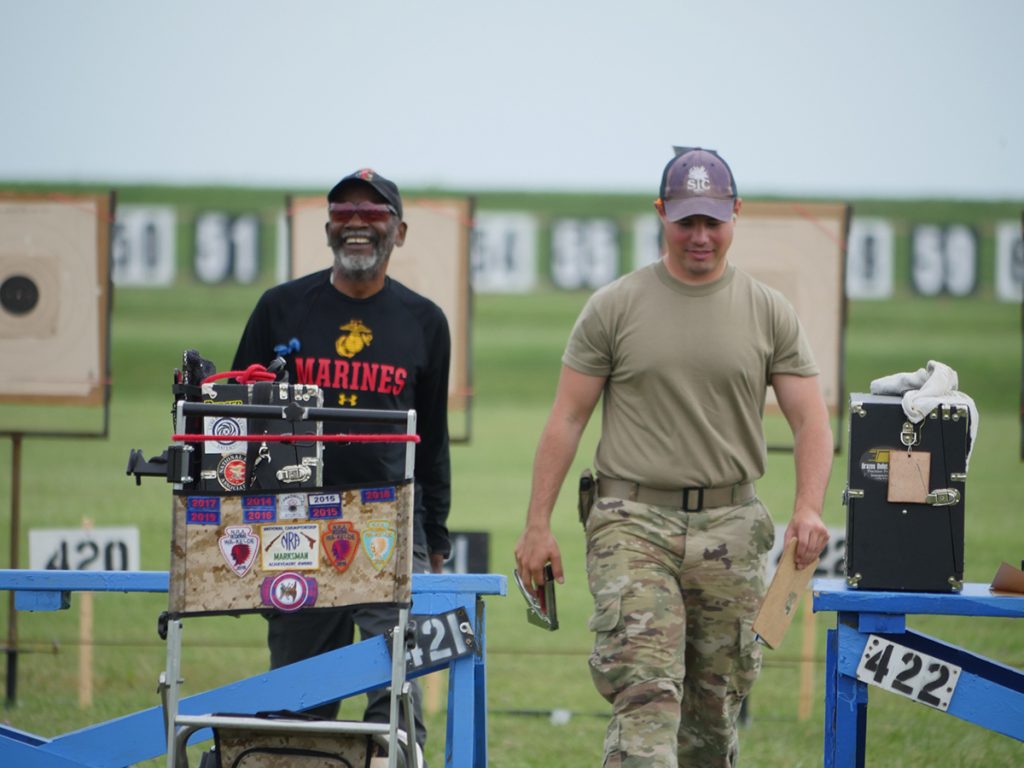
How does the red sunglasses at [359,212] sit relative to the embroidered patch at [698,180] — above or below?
below

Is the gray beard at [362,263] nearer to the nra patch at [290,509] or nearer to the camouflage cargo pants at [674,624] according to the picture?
the camouflage cargo pants at [674,624]

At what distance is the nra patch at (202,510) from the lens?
3.15 metres

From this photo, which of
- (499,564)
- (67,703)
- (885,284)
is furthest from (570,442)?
(885,284)

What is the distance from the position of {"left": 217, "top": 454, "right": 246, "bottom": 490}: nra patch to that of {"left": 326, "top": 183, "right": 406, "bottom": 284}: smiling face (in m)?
Answer: 0.75

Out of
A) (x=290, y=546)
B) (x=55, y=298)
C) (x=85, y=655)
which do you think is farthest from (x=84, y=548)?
(x=290, y=546)

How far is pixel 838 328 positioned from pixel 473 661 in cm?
345

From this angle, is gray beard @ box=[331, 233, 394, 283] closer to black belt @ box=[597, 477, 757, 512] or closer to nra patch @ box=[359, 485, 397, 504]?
black belt @ box=[597, 477, 757, 512]

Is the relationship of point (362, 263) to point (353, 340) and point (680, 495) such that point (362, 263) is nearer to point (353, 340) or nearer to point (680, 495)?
point (353, 340)

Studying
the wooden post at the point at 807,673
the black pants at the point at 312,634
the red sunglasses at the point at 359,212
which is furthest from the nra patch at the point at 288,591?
the wooden post at the point at 807,673

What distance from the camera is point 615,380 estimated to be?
370cm

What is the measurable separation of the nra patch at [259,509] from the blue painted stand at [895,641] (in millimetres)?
1260

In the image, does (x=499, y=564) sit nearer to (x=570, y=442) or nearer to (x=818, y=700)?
(x=818, y=700)

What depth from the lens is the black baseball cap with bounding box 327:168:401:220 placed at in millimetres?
4070

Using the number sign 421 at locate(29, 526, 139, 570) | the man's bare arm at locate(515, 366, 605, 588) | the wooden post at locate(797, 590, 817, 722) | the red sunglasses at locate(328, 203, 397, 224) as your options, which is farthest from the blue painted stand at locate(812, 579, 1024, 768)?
the number sign 421 at locate(29, 526, 139, 570)
